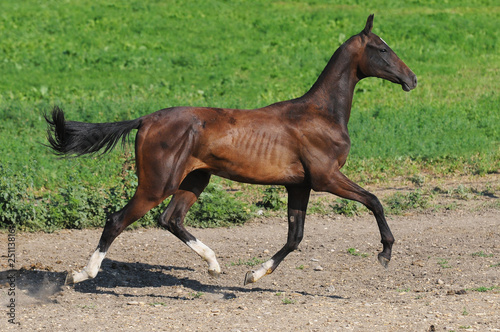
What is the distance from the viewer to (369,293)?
688cm

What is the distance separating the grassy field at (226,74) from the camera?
11073 millimetres

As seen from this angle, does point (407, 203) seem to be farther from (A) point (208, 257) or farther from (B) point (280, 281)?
(A) point (208, 257)

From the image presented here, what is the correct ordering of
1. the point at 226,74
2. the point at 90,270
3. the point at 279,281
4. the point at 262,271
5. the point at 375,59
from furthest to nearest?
the point at 226,74, the point at 279,281, the point at 375,59, the point at 262,271, the point at 90,270

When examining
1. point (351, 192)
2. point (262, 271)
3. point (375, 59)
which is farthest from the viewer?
point (375, 59)

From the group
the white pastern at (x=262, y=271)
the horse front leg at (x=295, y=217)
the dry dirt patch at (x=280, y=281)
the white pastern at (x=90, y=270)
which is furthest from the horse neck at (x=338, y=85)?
the white pastern at (x=90, y=270)

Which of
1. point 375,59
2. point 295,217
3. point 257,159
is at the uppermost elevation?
point 375,59

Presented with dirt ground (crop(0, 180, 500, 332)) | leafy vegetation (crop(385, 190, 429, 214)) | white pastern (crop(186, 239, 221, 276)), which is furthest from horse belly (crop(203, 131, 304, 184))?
leafy vegetation (crop(385, 190, 429, 214))

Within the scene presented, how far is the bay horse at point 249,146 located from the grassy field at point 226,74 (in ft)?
3.92

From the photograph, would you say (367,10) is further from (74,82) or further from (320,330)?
(320,330)

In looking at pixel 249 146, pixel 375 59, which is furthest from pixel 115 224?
pixel 375 59

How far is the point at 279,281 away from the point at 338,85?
1.89m

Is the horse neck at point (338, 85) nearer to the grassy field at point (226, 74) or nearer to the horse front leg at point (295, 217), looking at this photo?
the horse front leg at point (295, 217)

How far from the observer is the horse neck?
22.7 feet

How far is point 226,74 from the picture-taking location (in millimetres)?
18156
